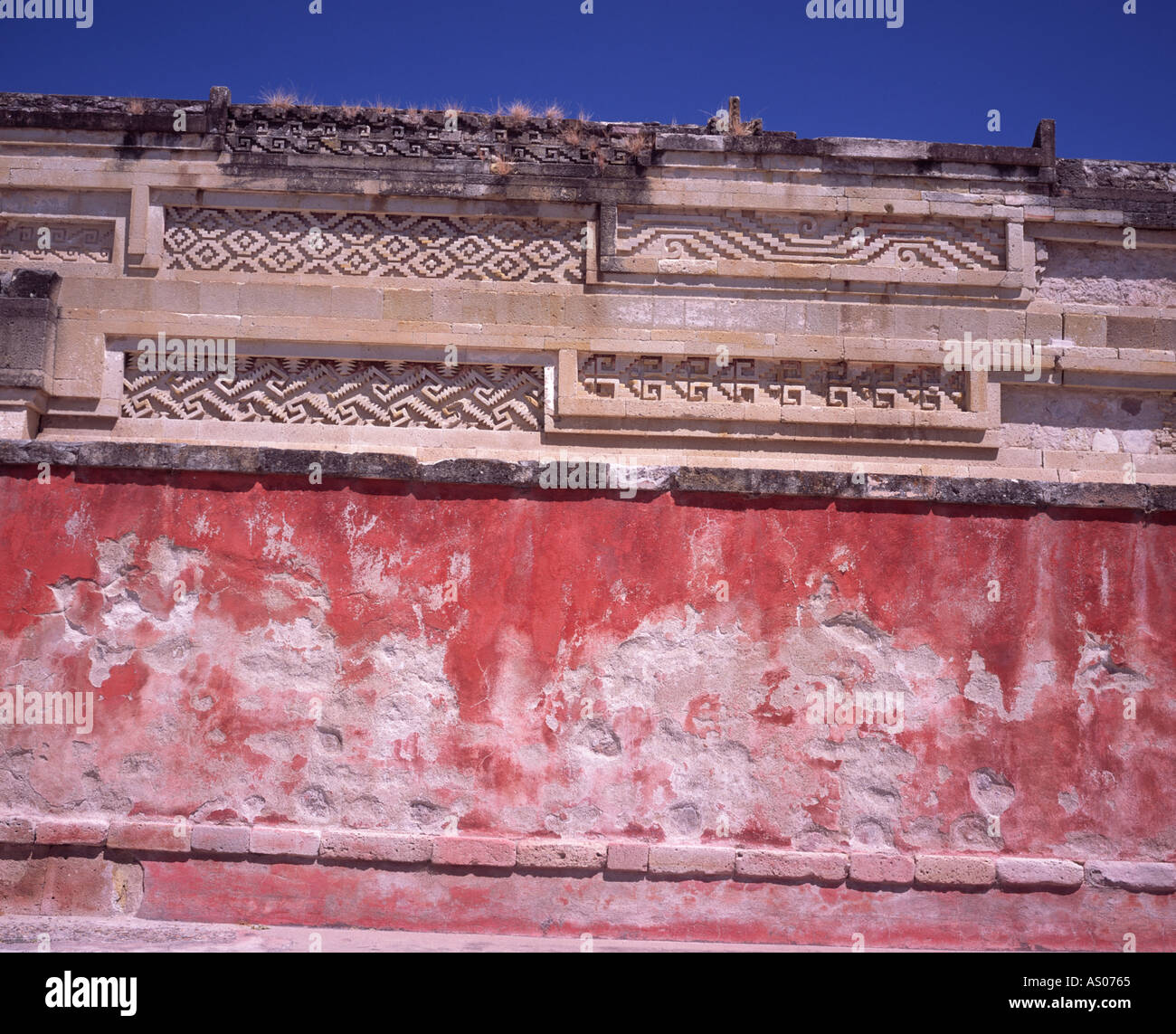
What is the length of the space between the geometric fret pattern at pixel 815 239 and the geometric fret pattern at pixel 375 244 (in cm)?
60

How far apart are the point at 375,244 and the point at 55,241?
2251 mm

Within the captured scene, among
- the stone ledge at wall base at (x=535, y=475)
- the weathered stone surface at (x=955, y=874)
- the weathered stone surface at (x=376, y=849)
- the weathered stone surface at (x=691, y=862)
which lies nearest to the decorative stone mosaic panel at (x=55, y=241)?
the stone ledge at wall base at (x=535, y=475)

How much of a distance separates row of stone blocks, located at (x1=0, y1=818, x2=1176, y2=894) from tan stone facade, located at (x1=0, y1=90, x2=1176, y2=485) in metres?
3.32

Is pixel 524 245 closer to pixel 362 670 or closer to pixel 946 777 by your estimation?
pixel 362 670

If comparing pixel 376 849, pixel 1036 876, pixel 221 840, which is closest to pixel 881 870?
pixel 1036 876

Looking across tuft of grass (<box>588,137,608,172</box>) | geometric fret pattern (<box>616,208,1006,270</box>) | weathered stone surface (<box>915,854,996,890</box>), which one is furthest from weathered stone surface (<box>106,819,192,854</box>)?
tuft of grass (<box>588,137,608,172</box>)

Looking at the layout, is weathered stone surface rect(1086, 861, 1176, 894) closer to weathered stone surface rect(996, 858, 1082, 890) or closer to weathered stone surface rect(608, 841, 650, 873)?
weathered stone surface rect(996, 858, 1082, 890)

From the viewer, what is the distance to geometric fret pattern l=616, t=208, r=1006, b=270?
286 inches

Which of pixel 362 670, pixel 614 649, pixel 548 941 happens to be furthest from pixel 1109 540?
pixel 362 670

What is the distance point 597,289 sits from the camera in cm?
715

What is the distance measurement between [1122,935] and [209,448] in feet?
13.6

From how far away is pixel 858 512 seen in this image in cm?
426

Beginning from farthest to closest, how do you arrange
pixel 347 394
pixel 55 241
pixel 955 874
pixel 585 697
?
pixel 55 241, pixel 347 394, pixel 585 697, pixel 955 874

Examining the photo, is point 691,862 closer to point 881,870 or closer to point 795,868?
point 795,868
